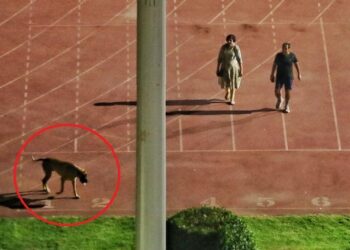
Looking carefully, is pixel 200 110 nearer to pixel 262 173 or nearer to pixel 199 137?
pixel 199 137

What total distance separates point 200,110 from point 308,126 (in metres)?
2.27

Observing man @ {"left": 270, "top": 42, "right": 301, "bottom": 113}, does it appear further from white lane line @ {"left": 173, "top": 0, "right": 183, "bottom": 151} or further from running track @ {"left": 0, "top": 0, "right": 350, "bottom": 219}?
white lane line @ {"left": 173, "top": 0, "right": 183, "bottom": 151}

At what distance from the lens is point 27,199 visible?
2033cm

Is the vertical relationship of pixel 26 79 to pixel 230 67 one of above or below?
above

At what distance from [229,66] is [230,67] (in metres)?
0.03

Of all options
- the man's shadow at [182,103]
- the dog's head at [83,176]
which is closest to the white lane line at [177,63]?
the man's shadow at [182,103]

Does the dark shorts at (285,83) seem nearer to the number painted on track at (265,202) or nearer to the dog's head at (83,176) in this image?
the number painted on track at (265,202)

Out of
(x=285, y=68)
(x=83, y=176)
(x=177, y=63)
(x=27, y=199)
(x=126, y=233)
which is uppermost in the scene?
(x=177, y=63)

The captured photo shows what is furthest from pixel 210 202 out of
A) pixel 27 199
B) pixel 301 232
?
pixel 27 199

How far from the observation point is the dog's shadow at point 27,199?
66.1 ft

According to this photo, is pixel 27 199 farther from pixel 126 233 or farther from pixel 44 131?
pixel 126 233

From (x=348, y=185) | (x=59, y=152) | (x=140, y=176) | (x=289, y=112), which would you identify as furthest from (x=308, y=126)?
(x=140, y=176)

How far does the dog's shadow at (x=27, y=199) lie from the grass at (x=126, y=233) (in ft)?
1.83

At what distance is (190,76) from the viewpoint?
23.6 meters
